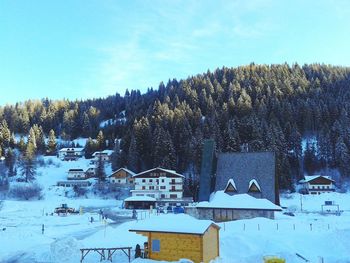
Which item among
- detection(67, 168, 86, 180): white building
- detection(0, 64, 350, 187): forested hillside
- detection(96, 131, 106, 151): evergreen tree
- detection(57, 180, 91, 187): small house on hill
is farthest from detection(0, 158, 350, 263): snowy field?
detection(96, 131, 106, 151): evergreen tree

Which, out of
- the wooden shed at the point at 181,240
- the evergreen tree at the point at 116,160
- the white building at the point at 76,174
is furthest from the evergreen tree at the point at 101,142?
the wooden shed at the point at 181,240

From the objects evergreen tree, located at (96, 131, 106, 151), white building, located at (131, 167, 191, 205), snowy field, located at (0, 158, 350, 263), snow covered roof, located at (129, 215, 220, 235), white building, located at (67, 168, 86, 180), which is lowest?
snowy field, located at (0, 158, 350, 263)

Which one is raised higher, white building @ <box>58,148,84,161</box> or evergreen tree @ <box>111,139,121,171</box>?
white building @ <box>58,148,84,161</box>

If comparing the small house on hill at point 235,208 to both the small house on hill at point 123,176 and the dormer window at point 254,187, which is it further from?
the small house on hill at point 123,176

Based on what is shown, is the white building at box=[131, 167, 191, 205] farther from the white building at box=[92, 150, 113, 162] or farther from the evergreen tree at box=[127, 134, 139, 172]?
the white building at box=[92, 150, 113, 162]

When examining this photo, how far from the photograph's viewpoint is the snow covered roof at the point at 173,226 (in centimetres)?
1997

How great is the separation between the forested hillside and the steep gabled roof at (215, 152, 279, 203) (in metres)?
29.3

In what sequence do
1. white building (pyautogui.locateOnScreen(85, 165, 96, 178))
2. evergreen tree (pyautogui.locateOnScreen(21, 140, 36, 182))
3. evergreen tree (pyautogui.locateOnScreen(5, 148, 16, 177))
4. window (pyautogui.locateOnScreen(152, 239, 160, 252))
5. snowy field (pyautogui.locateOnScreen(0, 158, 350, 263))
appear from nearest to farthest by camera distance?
window (pyautogui.locateOnScreen(152, 239, 160, 252)) < snowy field (pyautogui.locateOnScreen(0, 158, 350, 263)) < evergreen tree (pyautogui.locateOnScreen(21, 140, 36, 182)) < evergreen tree (pyautogui.locateOnScreen(5, 148, 16, 177)) < white building (pyautogui.locateOnScreen(85, 165, 96, 178))

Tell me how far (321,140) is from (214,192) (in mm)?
56872

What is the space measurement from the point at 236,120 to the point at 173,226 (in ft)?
254

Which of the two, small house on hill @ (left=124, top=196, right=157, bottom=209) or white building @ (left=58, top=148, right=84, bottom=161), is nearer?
small house on hill @ (left=124, top=196, right=157, bottom=209)

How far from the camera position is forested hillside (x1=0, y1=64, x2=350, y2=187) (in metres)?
86.0

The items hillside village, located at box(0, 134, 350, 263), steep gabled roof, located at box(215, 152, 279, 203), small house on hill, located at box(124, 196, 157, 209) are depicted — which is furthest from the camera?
small house on hill, located at box(124, 196, 157, 209)

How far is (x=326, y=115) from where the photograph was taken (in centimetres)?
10612
